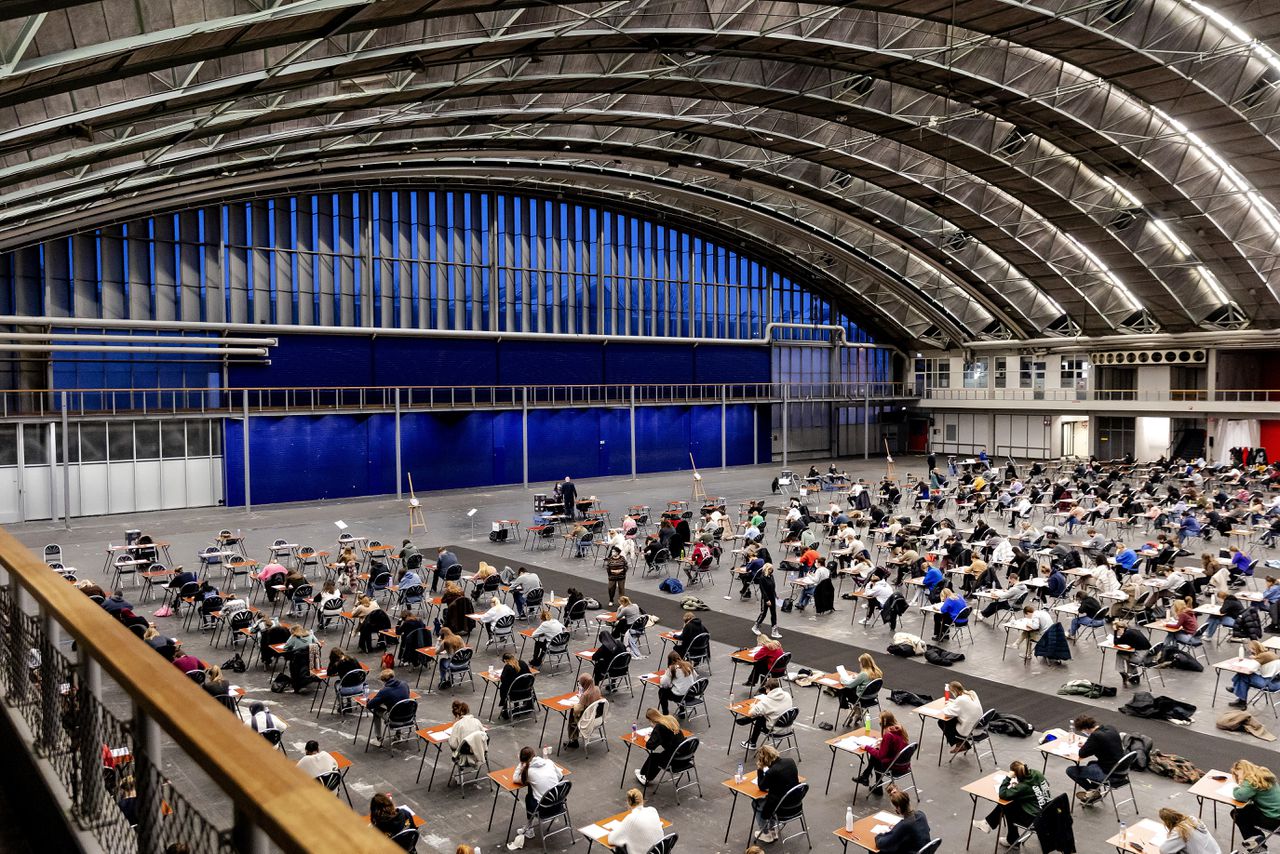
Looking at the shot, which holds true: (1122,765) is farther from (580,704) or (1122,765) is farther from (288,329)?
(288,329)

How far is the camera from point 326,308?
4188cm

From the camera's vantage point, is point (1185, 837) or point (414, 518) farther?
point (414, 518)

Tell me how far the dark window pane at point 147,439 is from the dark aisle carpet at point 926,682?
2145cm

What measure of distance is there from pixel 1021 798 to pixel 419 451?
119ft

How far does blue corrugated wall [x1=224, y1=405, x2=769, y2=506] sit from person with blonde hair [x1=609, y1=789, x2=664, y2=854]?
3279 cm

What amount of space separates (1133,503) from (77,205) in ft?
115

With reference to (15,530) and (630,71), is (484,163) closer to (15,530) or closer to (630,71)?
(630,71)

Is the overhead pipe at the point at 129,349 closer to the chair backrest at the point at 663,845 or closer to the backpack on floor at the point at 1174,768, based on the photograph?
the chair backrest at the point at 663,845

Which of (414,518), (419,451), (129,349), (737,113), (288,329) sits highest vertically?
(737,113)

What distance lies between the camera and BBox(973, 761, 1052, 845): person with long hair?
9.12m

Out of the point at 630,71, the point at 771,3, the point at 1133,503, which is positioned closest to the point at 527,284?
the point at 630,71

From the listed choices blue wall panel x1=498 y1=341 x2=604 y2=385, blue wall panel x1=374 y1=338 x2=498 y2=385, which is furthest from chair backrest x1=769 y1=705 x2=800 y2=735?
blue wall panel x1=498 y1=341 x2=604 y2=385

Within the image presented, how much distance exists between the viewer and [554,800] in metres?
9.41

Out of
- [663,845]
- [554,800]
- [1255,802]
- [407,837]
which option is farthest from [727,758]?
[1255,802]
